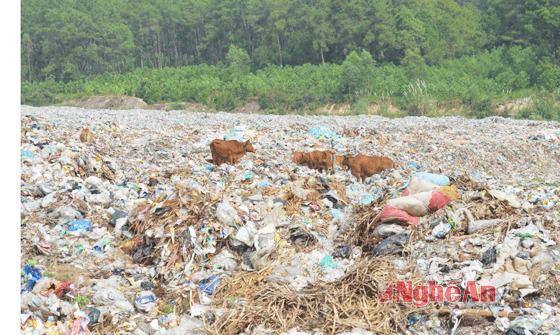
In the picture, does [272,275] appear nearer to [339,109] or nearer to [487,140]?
[487,140]

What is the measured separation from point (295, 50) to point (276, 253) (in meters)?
31.6

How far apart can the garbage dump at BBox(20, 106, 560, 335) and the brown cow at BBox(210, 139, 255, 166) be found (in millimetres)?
525

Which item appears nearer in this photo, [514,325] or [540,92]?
[514,325]

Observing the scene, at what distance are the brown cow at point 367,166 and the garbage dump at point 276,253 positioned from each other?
20 cm

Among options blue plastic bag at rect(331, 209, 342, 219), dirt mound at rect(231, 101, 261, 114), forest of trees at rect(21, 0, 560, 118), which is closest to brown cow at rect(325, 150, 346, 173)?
blue plastic bag at rect(331, 209, 342, 219)

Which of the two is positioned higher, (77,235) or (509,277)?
(509,277)

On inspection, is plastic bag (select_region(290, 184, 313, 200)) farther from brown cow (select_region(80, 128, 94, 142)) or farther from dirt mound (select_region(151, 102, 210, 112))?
dirt mound (select_region(151, 102, 210, 112))

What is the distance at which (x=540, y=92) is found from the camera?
19.4m

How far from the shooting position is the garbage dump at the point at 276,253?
3045 mm

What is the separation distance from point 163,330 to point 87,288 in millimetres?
833

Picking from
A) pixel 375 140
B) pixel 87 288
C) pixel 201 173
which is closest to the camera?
pixel 87 288

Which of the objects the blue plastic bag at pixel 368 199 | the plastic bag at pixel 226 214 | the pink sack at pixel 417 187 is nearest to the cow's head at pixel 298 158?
the blue plastic bag at pixel 368 199

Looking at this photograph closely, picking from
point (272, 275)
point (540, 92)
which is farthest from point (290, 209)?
point (540, 92)

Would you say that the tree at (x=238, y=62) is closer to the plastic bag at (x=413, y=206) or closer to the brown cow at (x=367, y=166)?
the brown cow at (x=367, y=166)
